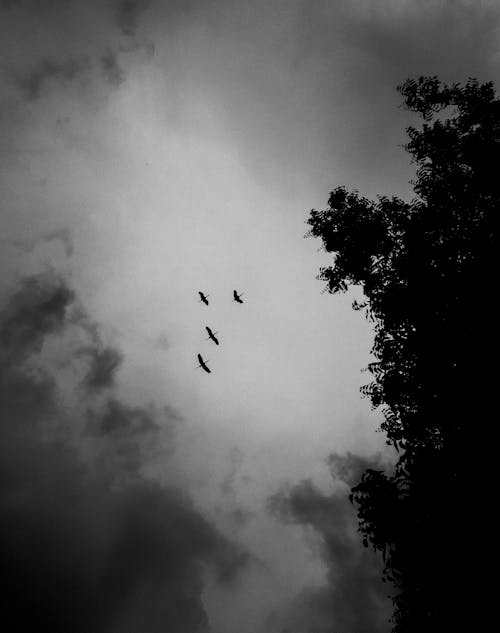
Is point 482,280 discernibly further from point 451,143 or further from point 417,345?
point 451,143

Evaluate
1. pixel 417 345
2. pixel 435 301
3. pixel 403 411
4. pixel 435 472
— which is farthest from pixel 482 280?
pixel 435 472

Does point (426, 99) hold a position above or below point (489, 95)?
above

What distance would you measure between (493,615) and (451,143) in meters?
12.2

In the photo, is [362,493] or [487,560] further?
[362,493]

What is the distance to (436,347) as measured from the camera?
916 cm

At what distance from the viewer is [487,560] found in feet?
23.9

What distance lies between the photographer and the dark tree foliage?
773 cm

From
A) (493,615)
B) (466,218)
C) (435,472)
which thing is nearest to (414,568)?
(493,615)

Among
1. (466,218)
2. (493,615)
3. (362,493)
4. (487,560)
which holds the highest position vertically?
(466,218)

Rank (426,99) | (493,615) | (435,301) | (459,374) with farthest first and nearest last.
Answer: (426,99), (435,301), (459,374), (493,615)

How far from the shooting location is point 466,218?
401 inches

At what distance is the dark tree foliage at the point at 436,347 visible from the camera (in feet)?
25.3

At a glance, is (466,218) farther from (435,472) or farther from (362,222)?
(435,472)

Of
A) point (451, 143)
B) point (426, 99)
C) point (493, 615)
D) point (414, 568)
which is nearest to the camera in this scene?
point (493, 615)
